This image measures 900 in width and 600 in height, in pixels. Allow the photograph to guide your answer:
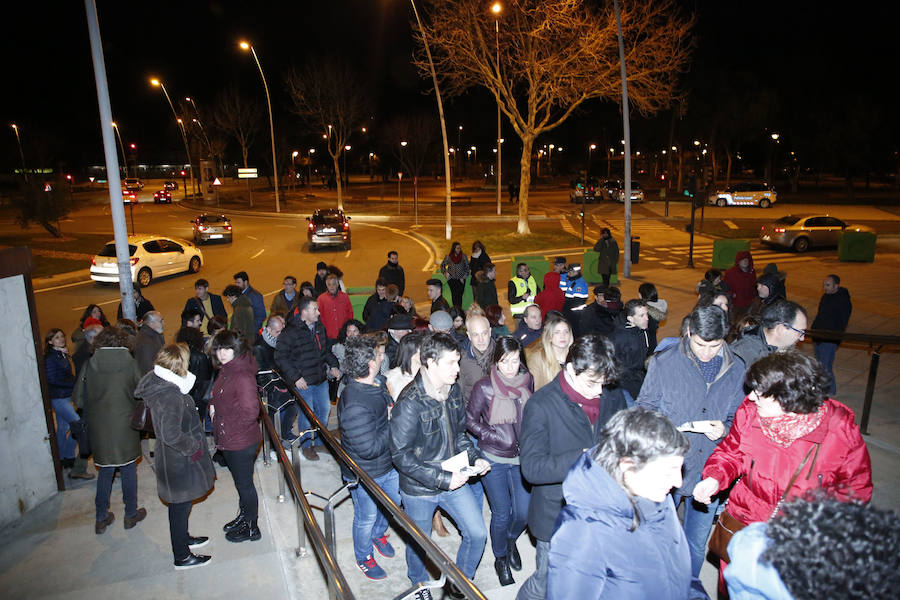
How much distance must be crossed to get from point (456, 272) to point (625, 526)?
10.7 metres

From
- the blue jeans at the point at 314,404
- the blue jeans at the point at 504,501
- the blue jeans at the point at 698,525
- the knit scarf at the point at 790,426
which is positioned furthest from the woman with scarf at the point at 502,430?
the blue jeans at the point at 314,404

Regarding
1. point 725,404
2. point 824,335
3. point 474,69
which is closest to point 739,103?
point 474,69

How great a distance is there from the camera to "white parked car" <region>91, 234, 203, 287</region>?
754 inches

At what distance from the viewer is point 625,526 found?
7.52 feet

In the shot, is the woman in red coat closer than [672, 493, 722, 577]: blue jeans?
No

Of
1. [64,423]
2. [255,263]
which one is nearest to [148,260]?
[255,263]

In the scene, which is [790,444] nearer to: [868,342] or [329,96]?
[868,342]

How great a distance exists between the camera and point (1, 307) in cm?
566

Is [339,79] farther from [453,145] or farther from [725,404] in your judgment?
[725,404]

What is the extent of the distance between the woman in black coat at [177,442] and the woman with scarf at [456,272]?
8.41 m

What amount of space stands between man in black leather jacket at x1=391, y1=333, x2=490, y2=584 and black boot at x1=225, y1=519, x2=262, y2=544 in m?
1.71

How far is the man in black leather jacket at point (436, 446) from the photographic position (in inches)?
154

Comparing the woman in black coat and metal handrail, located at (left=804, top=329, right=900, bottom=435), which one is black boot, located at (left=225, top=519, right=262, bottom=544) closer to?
the woman in black coat

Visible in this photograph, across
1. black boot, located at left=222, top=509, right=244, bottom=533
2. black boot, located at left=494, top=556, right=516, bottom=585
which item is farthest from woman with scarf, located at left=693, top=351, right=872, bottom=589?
black boot, located at left=222, top=509, right=244, bottom=533
